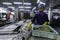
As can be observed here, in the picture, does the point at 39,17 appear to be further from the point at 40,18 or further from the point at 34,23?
the point at 34,23

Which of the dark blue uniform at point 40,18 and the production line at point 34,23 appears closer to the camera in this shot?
the production line at point 34,23

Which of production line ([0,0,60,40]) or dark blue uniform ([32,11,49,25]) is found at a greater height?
dark blue uniform ([32,11,49,25])

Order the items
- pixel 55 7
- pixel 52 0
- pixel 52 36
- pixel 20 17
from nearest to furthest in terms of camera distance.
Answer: pixel 52 36
pixel 52 0
pixel 55 7
pixel 20 17

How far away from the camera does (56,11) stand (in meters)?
14.1

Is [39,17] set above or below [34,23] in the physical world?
above

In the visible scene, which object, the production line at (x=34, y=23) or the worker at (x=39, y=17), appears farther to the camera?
the worker at (x=39, y=17)

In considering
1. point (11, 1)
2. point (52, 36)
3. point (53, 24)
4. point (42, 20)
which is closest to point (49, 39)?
point (52, 36)

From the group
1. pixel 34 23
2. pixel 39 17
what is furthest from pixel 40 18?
pixel 34 23

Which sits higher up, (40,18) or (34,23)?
(40,18)

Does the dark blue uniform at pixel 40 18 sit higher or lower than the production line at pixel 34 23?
higher

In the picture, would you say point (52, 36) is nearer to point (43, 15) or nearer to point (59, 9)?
point (43, 15)

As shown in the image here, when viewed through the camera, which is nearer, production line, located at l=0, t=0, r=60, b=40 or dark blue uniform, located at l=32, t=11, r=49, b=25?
production line, located at l=0, t=0, r=60, b=40

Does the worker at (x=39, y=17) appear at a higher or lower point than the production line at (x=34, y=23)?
higher

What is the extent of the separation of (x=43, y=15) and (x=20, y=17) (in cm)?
1473
